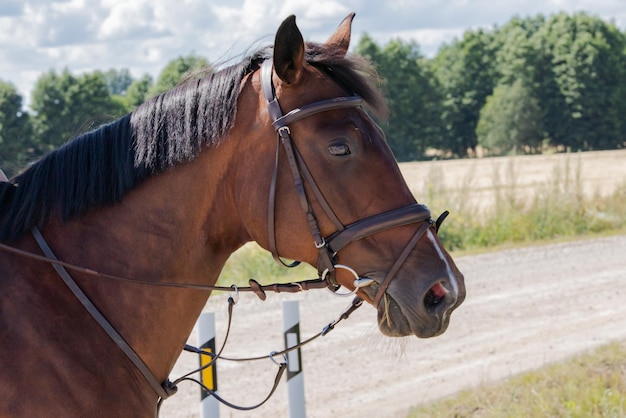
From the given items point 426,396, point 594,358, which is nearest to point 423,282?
point 426,396

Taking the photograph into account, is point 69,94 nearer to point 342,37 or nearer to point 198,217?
point 342,37

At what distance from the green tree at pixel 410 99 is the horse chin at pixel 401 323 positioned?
6617 cm

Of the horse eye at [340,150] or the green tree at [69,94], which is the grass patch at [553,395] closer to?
the horse eye at [340,150]

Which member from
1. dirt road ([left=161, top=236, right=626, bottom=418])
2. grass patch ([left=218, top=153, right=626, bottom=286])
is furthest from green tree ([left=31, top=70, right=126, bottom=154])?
dirt road ([left=161, top=236, right=626, bottom=418])

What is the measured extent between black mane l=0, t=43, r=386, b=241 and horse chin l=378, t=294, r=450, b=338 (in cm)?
80

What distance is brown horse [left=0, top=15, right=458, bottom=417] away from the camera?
9.96 ft

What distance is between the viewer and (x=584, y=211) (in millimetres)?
18141

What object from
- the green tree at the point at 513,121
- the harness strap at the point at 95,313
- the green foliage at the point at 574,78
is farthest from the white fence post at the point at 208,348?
the green foliage at the point at 574,78

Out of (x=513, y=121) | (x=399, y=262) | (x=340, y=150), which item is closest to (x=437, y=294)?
(x=399, y=262)

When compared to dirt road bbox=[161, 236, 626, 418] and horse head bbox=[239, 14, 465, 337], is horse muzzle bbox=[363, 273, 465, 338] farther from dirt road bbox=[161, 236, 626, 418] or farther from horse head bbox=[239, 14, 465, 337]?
dirt road bbox=[161, 236, 626, 418]

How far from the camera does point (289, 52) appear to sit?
315 cm

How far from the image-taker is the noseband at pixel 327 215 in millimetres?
3053

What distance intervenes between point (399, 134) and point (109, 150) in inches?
2702

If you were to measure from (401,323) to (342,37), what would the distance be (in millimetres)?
1225
